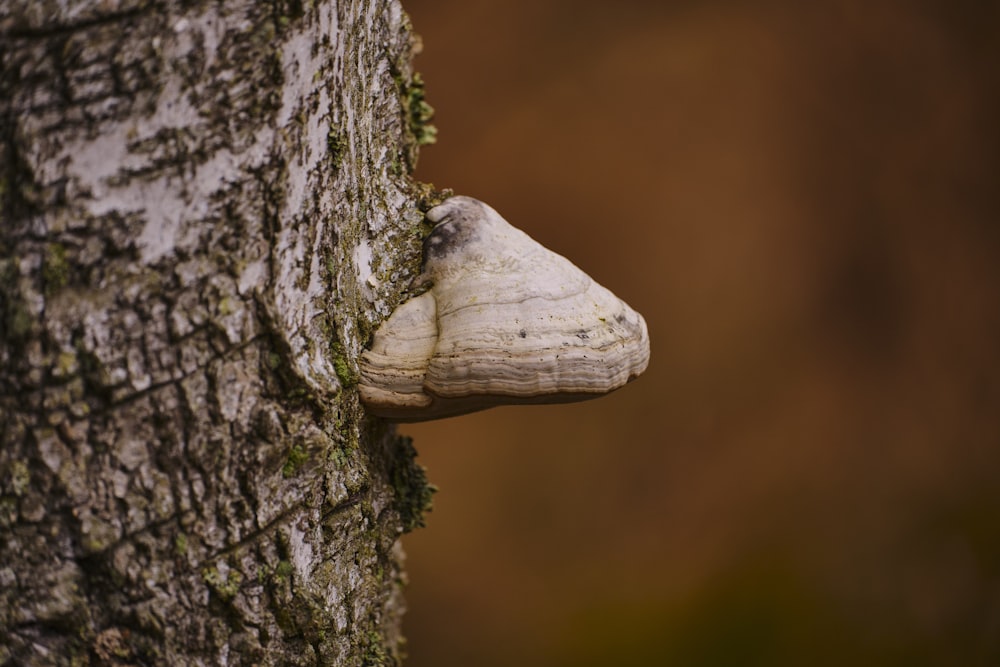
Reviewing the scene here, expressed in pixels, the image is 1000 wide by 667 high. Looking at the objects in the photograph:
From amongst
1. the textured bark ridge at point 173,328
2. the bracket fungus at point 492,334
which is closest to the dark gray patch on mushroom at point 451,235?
the bracket fungus at point 492,334

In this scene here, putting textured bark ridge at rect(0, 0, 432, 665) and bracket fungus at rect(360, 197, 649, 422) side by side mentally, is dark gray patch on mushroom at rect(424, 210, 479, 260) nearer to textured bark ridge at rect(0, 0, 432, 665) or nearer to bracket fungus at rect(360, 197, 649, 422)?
bracket fungus at rect(360, 197, 649, 422)

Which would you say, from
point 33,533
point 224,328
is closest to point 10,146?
point 224,328

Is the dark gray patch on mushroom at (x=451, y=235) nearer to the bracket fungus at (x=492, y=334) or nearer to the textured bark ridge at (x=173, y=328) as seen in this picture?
the bracket fungus at (x=492, y=334)

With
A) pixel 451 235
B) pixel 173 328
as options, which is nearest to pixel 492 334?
pixel 451 235

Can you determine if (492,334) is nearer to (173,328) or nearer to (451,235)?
(451,235)

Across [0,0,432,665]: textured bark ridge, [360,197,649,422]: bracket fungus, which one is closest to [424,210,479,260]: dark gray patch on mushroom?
[360,197,649,422]: bracket fungus

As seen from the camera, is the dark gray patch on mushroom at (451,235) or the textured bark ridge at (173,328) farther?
the dark gray patch on mushroom at (451,235)

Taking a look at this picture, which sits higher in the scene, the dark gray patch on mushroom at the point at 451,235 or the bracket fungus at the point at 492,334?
the dark gray patch on mushroom at the point at 451,235
